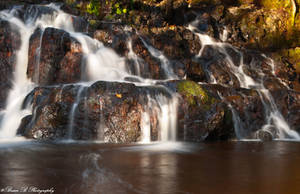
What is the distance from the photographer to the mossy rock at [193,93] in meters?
10.9

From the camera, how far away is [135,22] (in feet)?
59.7

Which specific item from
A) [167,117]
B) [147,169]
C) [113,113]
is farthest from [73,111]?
[147,169]

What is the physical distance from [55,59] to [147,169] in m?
8.98

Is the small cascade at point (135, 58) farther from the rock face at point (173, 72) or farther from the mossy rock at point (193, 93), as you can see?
the mossy rock at point (193, 93)

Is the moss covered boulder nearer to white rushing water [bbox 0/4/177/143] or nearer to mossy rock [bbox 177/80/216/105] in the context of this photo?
mossy rock [bbox 177/80/216/105]

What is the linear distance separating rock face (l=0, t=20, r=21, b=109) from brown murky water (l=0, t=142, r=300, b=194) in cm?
598

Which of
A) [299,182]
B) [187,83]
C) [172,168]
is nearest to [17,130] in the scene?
[187,83]

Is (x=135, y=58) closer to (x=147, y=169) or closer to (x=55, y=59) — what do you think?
(x=55, y=59)

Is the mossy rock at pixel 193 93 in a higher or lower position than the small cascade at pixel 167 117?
higher

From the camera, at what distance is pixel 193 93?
11039 millimetres

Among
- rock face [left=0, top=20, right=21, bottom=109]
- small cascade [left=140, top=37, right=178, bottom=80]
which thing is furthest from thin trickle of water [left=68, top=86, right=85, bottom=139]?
small cascade [left=140, top=37, right=178, bottom=80]

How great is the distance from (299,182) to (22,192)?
147 inches

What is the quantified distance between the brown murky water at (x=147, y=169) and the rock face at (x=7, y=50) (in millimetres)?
5979

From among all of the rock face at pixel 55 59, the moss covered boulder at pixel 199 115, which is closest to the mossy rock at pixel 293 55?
the moss covered boulder at pixel 199 115
